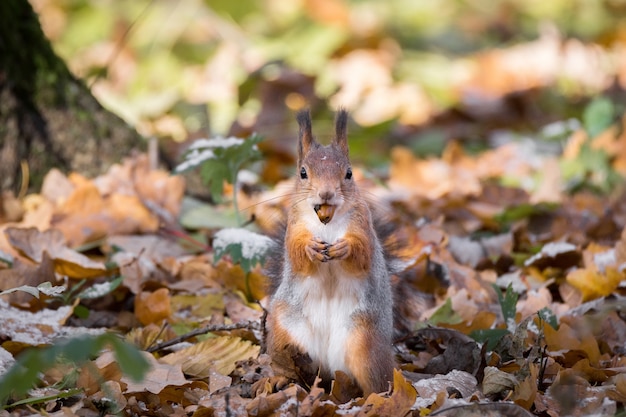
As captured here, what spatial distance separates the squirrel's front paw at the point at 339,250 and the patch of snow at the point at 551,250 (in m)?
1.16

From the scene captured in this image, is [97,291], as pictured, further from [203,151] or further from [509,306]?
[509,306]

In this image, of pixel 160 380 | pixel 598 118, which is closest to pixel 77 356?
pixel 160 380

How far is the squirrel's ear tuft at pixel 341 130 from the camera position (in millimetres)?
2506

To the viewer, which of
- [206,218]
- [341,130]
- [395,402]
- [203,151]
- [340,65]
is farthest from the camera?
[340,65]

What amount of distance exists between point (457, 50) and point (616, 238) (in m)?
5.12

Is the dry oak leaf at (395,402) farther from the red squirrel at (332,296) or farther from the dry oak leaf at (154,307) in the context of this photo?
the dry oak leaf at (154,307)

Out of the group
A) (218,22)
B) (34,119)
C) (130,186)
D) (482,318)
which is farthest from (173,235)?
(218,22)

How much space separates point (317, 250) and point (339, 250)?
6cm

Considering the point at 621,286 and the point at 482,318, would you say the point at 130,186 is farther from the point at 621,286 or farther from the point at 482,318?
the point at 621,286

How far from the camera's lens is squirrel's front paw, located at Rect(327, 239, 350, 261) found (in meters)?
2.20

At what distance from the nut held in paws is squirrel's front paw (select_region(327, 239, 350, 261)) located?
0.10 m

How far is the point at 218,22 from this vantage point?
735 centimetres

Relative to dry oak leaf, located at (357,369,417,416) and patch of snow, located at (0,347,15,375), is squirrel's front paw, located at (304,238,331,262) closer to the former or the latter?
dry oak leaf, located at (357,369,417,416)

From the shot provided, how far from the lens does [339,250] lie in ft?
7.21
